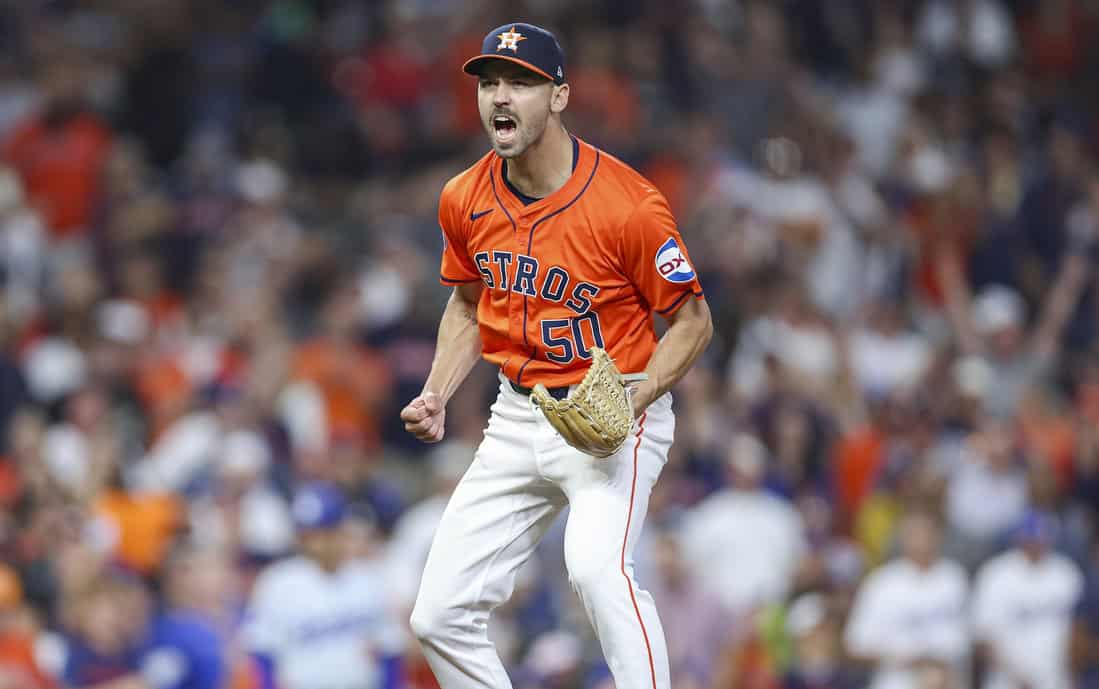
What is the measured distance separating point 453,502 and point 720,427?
545 centimetres

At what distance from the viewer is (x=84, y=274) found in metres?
11.8

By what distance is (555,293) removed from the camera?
211 inches

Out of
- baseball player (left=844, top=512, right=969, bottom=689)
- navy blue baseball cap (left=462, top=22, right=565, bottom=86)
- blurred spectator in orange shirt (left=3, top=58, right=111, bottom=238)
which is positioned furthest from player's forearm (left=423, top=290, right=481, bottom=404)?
blurred spectator in orange shirt (left=3, top=58, right=111, bottom=238)

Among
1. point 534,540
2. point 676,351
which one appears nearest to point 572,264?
point 676,351

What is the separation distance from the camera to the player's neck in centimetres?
535

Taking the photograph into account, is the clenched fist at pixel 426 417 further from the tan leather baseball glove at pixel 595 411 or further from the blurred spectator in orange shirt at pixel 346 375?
the blurred spectator in orange shirt at pixel 346 375

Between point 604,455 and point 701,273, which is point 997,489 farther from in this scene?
point 604,455

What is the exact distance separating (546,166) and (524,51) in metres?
0.39

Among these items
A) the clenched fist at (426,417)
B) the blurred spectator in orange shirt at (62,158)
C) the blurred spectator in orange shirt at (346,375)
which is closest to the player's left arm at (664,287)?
the clenched fist at (426,417)

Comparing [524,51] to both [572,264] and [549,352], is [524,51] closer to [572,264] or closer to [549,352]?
[572,264]

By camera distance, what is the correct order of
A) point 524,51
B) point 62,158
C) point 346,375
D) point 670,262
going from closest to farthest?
point 524,51
point 670,262
point 346,375
point 62,158

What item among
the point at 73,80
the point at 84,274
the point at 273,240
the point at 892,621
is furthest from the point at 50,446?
the point at 892,621

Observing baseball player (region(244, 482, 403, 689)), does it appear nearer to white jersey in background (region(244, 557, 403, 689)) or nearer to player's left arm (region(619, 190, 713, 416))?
white jersey in background (region(244, 557, 403, 689))

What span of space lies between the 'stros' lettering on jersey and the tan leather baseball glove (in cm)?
26
